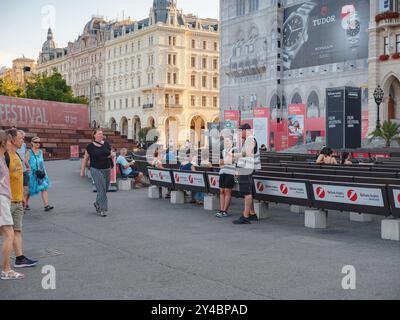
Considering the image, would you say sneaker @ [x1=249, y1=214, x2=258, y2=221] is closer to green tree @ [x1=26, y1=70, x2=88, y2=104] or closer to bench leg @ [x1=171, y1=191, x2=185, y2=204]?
bench leg @ [x1=171, y1=191, x2=185, y2=204]

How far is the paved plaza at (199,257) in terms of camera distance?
605cm

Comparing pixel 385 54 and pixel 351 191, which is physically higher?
pixel 385 54

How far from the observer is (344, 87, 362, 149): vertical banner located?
88.8 ft

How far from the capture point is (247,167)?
1109 centimetres

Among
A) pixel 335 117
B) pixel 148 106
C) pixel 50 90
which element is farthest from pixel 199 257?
pixel 148 106

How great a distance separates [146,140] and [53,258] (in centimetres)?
6833

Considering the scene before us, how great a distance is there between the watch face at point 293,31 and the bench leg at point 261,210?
4495cm

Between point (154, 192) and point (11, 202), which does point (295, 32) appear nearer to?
point (154, 192)

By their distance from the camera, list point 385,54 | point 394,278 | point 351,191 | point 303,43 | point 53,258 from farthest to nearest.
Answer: point 303,43 < point 385,54 < point 351,191 < point 53,258 < point 394,278

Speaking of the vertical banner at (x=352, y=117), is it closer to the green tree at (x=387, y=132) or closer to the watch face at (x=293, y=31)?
the green tree at (x=387, y=132)

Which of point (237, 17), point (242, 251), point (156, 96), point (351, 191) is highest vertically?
point (237, 17)
